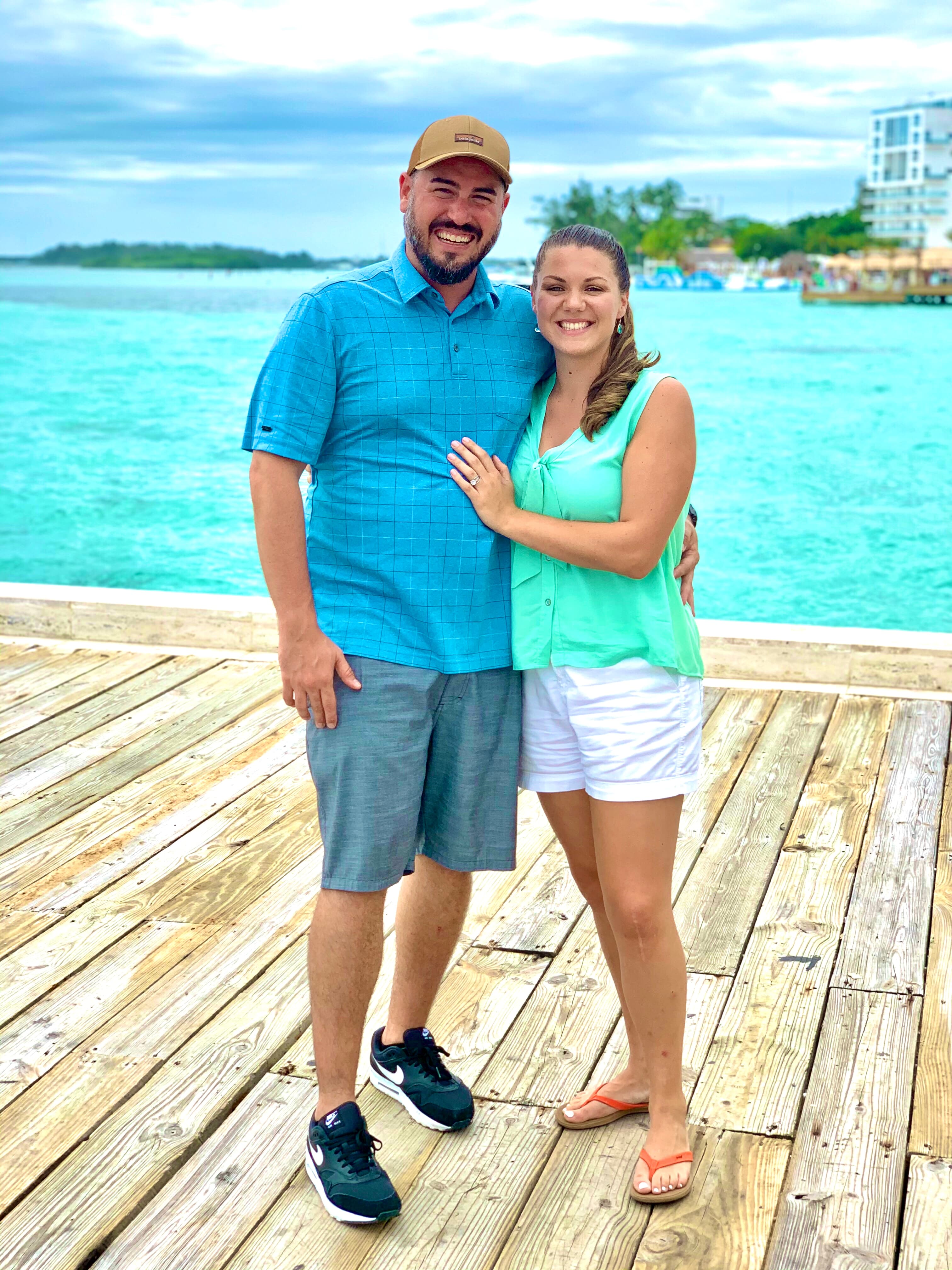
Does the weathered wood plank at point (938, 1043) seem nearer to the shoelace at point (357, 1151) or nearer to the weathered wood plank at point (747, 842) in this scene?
the weathered wood plank at point (747, 842)

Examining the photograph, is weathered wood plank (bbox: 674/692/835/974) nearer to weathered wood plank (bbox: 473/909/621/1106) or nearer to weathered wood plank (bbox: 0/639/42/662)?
weathered wood plank (bbox: 473/909/621/1106)

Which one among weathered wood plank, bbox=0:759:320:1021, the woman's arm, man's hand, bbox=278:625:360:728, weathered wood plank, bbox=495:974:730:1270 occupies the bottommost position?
weathered wood plank, bbox=495:974:730:1270

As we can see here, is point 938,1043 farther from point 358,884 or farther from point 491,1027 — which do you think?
point 358,884

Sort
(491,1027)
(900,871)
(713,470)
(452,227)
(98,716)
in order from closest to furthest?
(452,227), (491,1027), (900,871), (98,716), (713,470)

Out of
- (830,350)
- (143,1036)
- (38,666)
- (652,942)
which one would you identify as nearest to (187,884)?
(143,1036)

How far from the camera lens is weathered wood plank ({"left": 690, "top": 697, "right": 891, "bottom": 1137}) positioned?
238 cm

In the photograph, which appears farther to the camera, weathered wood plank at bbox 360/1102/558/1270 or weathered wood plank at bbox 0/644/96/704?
weathered wood plank at bbox 0/644/96/704

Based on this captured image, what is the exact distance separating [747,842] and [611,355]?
1790 millimetres

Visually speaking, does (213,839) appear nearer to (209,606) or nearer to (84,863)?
(84,863)

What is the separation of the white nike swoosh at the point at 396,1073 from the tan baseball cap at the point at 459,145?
5.03ft

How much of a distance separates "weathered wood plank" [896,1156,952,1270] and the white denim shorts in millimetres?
724

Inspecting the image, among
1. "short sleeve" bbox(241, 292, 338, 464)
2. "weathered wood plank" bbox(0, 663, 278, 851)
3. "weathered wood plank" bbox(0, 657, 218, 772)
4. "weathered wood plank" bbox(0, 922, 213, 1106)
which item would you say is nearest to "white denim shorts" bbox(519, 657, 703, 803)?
"short sleeve" bbox(241, 292, 338, 464)

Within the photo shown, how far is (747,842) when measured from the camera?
3480mm

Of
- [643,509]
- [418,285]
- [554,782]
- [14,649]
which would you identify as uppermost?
[418,285]
